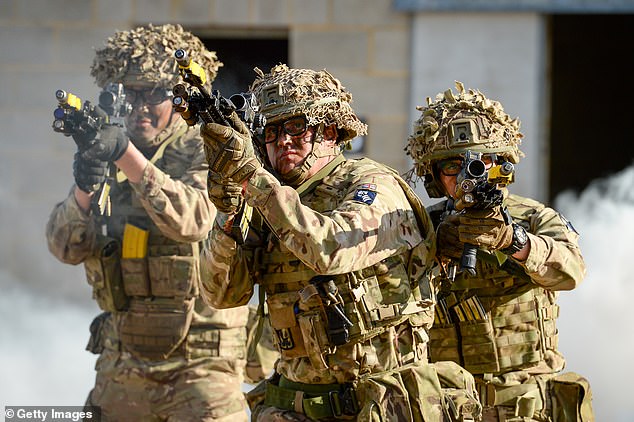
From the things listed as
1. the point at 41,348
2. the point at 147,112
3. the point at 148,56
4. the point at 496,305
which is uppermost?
the point at 148,56

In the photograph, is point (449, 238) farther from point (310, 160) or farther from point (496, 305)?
point (496, 305)

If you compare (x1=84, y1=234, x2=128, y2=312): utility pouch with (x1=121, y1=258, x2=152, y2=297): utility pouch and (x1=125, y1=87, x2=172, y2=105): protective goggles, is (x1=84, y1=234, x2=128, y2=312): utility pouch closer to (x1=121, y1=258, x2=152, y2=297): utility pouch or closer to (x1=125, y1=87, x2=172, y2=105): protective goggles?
(x1=121, y1=258, x2=152, y2=297): utility pouch

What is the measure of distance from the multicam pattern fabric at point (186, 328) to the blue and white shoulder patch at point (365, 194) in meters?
1.82

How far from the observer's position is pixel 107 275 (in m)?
7.50

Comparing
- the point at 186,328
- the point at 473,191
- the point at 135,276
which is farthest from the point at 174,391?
the point at 473,191

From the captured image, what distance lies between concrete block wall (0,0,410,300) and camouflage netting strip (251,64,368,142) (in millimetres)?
4938

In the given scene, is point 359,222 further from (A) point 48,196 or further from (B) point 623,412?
(A) point 48,196

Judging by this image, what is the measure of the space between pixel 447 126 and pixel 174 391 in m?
2.10

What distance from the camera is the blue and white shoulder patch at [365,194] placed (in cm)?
541

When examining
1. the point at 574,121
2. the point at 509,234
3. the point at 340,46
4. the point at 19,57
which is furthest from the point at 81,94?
the point at 509,234

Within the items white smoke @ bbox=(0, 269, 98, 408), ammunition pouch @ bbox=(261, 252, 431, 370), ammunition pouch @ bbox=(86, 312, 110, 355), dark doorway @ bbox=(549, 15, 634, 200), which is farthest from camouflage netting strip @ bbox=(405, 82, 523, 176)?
dark doorway @ bbox=(549, 15, 634, 200)

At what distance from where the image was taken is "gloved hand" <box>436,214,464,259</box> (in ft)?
19.1

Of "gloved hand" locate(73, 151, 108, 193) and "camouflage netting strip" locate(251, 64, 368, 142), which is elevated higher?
"camouflage netting strip" locate(251, 64, 368, 142)

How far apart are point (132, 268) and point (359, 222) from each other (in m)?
Answer: 2.49
